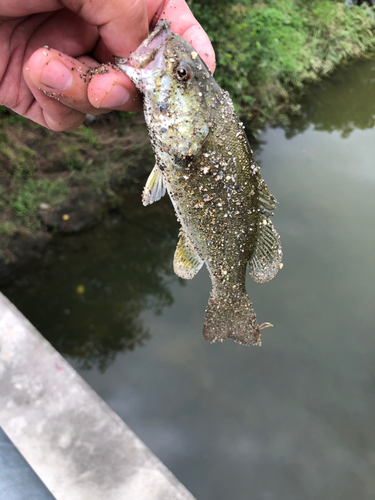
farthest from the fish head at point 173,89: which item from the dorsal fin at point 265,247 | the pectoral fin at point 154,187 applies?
the dorsal fin at point 265,247

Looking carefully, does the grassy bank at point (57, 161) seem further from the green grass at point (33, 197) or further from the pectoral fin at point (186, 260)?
the pectoral fin at point (186, 260)

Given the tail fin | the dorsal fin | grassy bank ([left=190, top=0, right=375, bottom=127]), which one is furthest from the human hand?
grassy bank ([left=190, top=0, right=375, bottom=127])

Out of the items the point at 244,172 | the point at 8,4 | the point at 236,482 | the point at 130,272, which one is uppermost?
the point at 8,4

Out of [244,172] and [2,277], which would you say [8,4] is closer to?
[244,172]

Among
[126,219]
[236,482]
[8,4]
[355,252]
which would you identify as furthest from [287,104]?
[236,482]

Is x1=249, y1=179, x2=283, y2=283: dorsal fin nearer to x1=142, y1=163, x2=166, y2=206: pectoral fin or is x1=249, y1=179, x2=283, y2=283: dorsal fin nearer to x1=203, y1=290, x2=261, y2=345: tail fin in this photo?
x1=203, y1=290, x2=261, y2=345: tail fin

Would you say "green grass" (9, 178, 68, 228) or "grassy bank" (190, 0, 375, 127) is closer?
"green grass" (9, 178, 68, 228)
